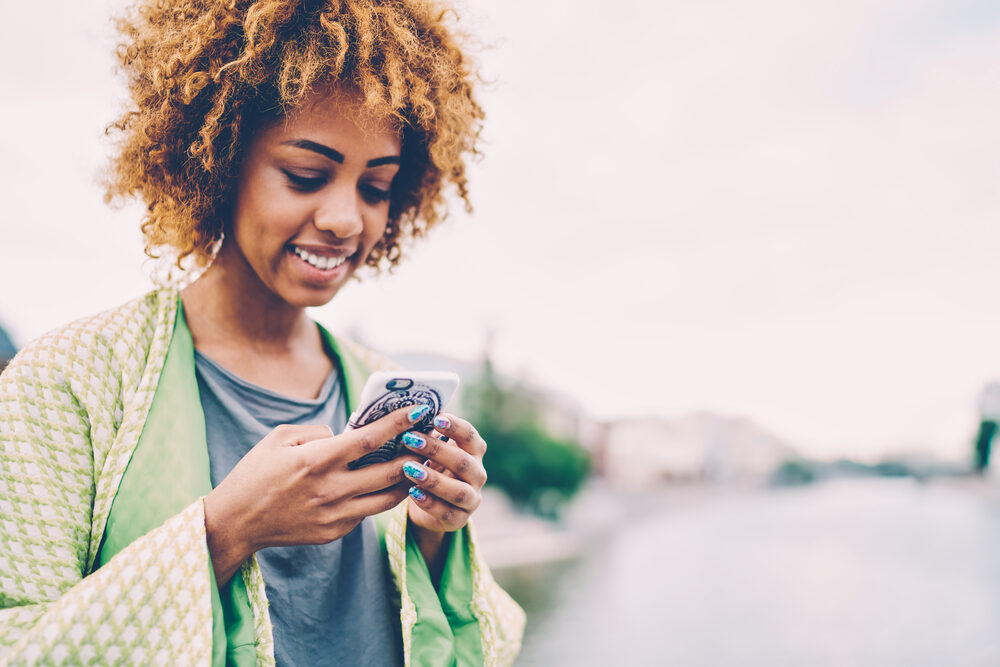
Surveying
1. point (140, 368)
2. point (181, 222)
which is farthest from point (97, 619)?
point (181, 222)

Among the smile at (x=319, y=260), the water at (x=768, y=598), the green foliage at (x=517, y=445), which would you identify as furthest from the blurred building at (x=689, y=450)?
the smile at (x=319, y=260)

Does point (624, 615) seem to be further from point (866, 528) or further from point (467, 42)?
point (866, 528)

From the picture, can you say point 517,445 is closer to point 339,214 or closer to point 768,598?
point 768,598

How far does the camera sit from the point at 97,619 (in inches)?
46.6

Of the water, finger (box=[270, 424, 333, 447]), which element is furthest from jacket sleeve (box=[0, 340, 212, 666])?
the water

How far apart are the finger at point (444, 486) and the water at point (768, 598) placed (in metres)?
9.79

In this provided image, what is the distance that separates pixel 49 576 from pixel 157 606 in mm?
185

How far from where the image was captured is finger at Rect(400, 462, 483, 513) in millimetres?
1433

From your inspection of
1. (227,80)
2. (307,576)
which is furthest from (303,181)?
(307,576)

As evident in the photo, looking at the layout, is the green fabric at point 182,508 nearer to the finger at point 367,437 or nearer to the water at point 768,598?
the finger at point 367,437

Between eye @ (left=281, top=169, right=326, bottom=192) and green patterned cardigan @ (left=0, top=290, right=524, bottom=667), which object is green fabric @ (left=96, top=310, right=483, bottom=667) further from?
eye @ (left=281, top=169, right=326, bottom=192)

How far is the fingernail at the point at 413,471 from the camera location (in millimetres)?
1430

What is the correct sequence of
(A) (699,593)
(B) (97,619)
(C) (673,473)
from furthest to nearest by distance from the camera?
(C) (673,473) → (A) (699,593) → (B) (97,619)

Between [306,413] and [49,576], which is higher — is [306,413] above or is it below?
above
